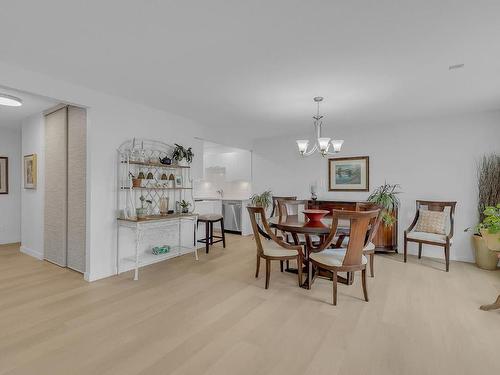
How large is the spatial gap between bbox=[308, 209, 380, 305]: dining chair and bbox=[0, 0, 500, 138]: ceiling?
4.84 ft

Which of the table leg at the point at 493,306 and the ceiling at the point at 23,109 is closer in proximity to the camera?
the table leg at the point at 493,306

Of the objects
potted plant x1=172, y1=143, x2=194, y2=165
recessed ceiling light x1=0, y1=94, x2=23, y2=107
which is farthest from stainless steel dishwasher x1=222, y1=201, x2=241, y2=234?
recessed ceiling light x1=0, y1=94, x2=23, y2=107

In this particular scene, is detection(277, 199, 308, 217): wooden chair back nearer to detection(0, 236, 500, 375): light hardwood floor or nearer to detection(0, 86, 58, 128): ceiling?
detection(0, 236, 500, 375): light hardwood floor

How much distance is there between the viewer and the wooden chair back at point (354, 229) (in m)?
2.50

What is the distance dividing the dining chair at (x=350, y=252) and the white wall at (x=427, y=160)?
2500 mm

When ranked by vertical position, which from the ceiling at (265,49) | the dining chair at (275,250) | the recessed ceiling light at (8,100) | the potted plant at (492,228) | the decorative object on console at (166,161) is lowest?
the dining chair at (275,250)

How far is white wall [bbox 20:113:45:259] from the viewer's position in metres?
4.19

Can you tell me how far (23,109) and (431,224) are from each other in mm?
6688

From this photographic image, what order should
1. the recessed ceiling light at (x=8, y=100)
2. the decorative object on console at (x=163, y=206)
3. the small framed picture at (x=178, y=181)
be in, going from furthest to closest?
1. the small framed picture at (x=178, y=181)
2. the decorative object on console at (x=163, y=206)
3. the recessed ceiling light at (x=8, y=100)

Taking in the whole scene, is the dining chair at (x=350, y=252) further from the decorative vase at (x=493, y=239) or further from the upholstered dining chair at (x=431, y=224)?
the upholstered dining chair at (x=431, y=224)

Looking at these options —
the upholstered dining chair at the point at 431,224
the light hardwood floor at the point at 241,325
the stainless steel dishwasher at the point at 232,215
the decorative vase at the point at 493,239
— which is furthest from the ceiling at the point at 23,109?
the upholstered dining chair at the point at 431,224

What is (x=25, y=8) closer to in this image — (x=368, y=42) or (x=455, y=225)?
(x=368, y=42)

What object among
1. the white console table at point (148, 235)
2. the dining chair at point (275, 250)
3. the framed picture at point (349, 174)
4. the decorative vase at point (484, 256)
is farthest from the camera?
the framed picture at point (349, 174)

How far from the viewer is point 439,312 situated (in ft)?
8.16
